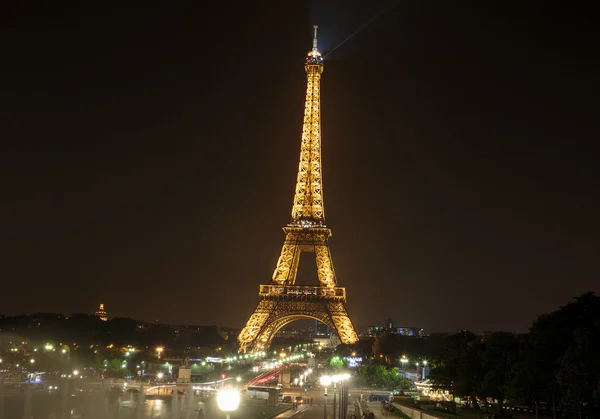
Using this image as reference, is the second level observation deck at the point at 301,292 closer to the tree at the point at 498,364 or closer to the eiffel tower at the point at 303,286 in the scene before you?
the eiffel tower at the point at 303,286

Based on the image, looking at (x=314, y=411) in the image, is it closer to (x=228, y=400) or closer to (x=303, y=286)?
(x=228, y=400)

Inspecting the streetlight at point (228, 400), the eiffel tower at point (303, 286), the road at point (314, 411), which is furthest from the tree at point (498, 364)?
the eiffel tower at point (303, 286)

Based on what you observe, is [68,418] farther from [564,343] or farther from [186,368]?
[186,368]

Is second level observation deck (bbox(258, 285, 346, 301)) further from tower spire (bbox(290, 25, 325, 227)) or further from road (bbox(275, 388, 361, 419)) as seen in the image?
road (bbox(275, 388, 361, 419))

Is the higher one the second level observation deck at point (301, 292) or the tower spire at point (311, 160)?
the tower spire at point (311, 160)

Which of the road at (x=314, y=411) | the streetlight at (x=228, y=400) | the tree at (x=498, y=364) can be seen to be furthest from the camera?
the streetlight at (x=228, y=400)

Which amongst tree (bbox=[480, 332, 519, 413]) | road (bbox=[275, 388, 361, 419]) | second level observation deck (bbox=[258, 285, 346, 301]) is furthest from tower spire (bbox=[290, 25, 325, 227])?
tree (bbox=[480, 332, 519, 413])

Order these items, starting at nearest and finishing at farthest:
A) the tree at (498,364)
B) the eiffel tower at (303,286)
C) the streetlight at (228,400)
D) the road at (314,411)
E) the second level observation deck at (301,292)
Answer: the road at (314,411) → the tree at (498,364) → the streetlight at (228,400) → the eiffel tower at (303,286) → the second level observation deck at (301,292)
